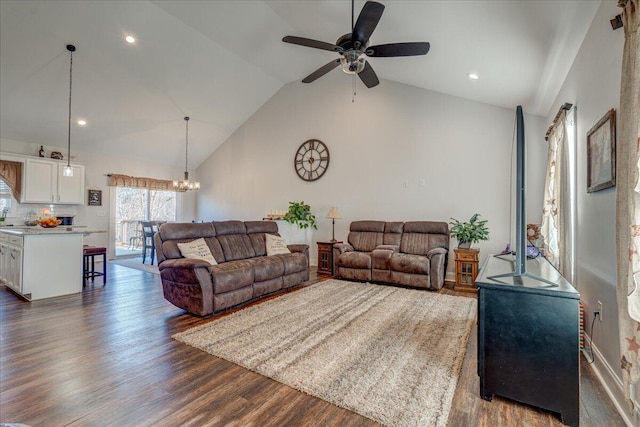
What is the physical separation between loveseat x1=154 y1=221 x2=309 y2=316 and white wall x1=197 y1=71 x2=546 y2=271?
6.68 feet

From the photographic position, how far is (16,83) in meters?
4.99

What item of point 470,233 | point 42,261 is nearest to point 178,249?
point 42,261

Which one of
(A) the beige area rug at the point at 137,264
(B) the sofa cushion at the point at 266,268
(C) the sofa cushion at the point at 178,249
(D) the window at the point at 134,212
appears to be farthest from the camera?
(D) the window at the point at 134,212

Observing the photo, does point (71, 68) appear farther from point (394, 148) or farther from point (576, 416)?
point (576, 416)

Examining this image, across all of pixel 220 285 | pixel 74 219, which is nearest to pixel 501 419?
pixel 220 285

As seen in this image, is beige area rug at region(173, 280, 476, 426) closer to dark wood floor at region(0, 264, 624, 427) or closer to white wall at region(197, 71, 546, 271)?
dark wood floor at region(0, 264, 624, 427)

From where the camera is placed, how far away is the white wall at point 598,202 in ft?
6.54

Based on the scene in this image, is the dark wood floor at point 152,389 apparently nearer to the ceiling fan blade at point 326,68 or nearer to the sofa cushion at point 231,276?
the sofa cushion at point 231,276

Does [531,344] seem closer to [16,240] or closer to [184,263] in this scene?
[184,263]

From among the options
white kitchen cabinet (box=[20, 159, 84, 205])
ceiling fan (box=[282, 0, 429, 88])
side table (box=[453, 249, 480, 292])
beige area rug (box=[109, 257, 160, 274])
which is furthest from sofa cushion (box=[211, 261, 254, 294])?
white kitchen cabinet (box=[20, 159, 84, 205])

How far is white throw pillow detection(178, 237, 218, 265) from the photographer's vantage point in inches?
146

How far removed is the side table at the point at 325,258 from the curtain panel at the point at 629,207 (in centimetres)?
436

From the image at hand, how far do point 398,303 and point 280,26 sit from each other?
4.45 metres

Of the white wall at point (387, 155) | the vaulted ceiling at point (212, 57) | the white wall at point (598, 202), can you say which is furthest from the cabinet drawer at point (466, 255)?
the vaulted ceiling at point (212, 57)
